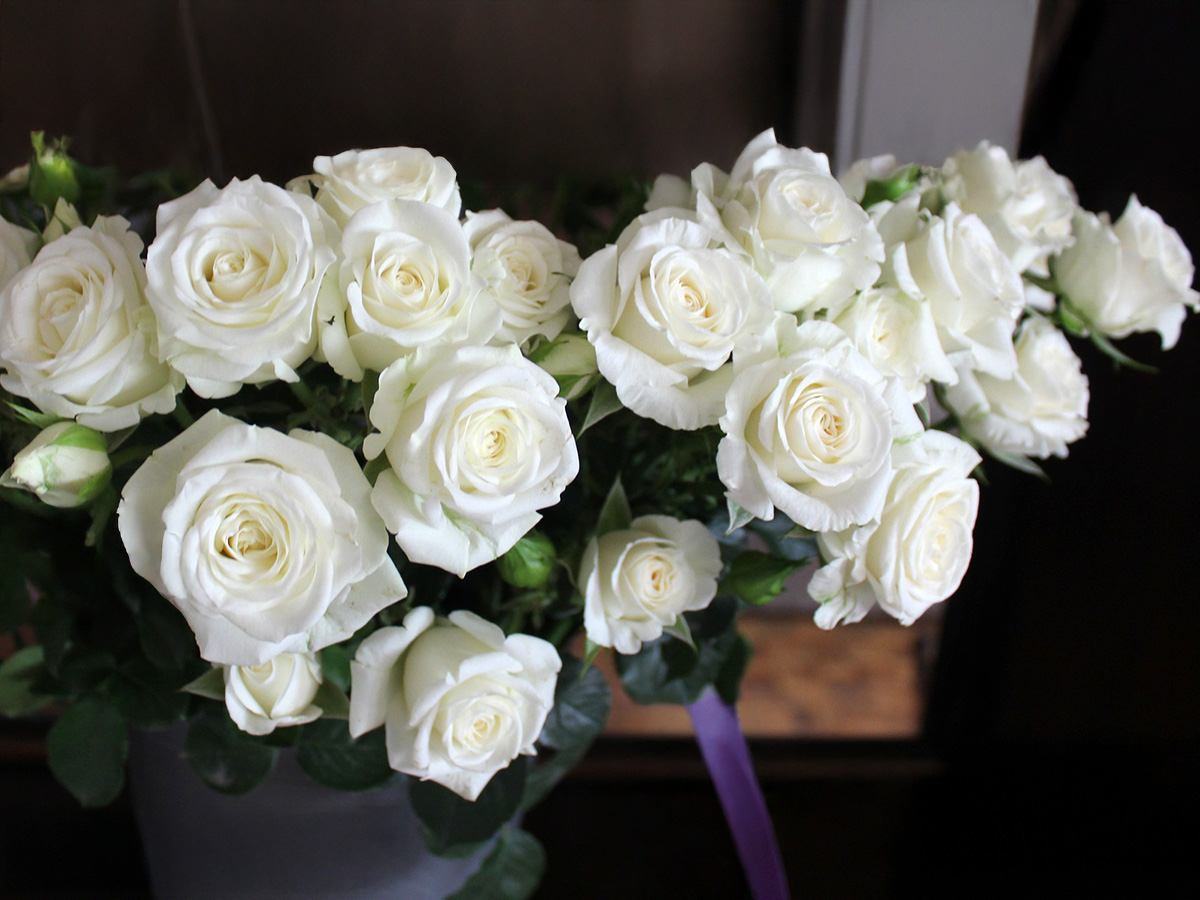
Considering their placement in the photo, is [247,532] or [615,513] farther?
[615,513]

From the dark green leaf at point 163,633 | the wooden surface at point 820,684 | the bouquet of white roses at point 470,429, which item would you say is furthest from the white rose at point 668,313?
the wooden surface at point 820,684

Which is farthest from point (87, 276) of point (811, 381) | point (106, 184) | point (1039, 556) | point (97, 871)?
point (1039, 556)

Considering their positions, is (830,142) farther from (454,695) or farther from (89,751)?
(89,751)

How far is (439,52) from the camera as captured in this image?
0.56 meters

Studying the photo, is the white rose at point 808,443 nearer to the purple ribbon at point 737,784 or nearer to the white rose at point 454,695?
the white rose at point 454,695

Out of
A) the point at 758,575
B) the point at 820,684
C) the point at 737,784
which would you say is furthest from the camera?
the point at 820,684

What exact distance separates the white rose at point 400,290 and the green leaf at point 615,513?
101 millimetres

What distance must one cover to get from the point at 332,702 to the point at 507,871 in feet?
0.64

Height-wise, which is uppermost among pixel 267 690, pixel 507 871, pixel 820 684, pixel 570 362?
pixel 570 362

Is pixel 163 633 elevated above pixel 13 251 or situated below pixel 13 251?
below

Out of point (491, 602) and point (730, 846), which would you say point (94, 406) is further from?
point (730, 846)

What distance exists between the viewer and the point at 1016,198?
1.38ft

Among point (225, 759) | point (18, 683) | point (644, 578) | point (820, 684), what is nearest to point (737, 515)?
point (644, 578)

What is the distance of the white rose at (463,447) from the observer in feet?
0.91
